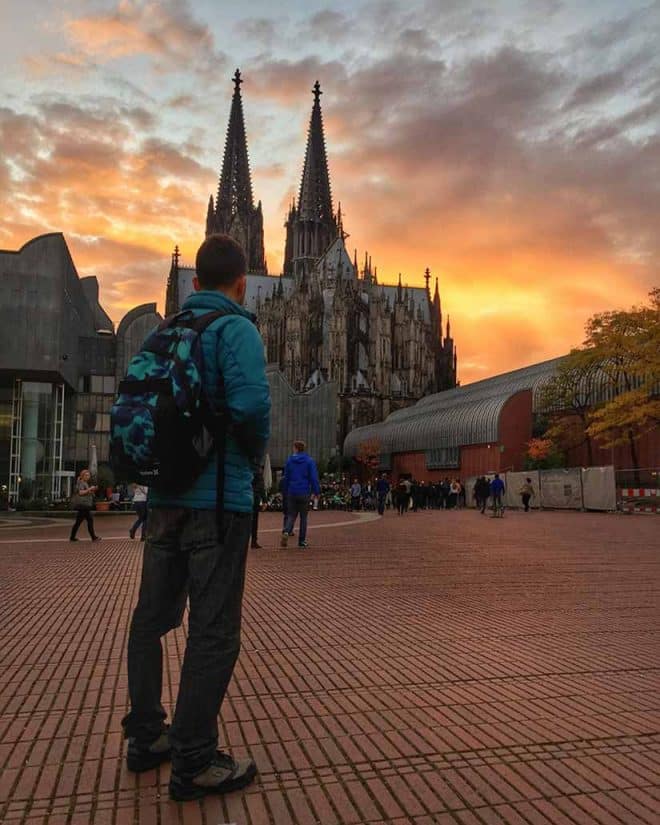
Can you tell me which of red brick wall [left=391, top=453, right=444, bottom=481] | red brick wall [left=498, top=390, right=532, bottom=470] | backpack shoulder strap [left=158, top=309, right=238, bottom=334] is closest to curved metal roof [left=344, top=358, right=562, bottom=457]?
red brick wall [left=498, top=390, right=532, bottom=470]

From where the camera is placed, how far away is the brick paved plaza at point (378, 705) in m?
2.63

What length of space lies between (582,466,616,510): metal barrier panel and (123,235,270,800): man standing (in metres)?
27.2

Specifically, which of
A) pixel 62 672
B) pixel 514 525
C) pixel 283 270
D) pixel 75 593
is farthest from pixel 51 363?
pixel 283 270

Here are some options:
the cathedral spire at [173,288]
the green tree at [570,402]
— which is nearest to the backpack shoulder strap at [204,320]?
the green tree at [570,402]

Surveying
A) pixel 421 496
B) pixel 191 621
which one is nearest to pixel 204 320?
pixel 191 621

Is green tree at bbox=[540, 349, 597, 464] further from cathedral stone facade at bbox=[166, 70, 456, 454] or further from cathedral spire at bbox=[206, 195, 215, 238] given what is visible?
cathedral spire at bbox=[206, 195, 215, 238]

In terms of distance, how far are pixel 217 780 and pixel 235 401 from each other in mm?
1316

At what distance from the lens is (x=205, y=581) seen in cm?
272

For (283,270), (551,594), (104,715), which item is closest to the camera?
(104,715)

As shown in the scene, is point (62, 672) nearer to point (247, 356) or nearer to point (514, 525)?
point (247, 356)

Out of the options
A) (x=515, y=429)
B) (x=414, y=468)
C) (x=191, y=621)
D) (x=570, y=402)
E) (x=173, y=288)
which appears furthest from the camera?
(x=173, y=288)

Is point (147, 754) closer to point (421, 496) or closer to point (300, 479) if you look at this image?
point (300, 479)

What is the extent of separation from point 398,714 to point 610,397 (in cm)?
4023

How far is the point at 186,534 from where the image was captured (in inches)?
109
